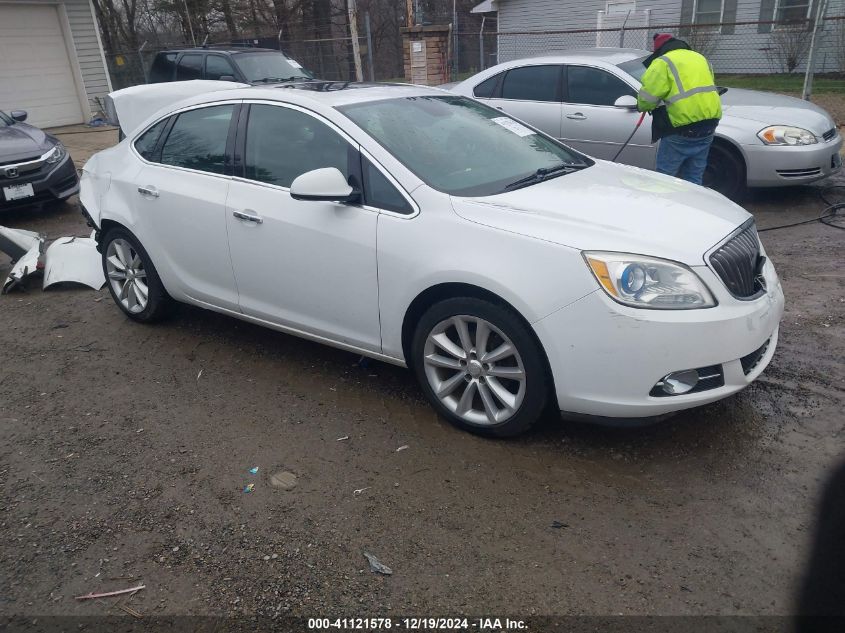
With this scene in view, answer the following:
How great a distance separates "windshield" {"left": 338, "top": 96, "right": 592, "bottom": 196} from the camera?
376 centimetres

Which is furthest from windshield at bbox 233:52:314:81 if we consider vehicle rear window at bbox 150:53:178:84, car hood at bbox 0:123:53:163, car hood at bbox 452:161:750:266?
car hood at bbox 452:161:750:266

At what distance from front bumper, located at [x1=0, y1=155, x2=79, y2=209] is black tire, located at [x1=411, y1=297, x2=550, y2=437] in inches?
271

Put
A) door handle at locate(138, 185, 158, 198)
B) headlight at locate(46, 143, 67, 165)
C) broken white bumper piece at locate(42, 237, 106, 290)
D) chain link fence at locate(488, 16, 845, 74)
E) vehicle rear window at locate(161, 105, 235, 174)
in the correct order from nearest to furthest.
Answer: vehicle rear window at locate(161, 105, 235, 174) → door handle at locate(138, 185, 158, 198) → broken white bumper piece at locate(42, 237, 106, 290) → headlight at locate(46, 143, 67, 165) → chain link fence at locate(488, 16, 845, 74)

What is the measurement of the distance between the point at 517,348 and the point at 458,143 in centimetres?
142

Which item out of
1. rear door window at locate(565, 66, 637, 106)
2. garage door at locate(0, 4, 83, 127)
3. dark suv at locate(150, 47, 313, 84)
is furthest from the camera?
garage door at locate(0, 4, 83, 127)

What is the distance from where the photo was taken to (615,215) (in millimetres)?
3402

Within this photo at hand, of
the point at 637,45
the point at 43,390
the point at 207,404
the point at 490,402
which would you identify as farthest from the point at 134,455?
the point at 637,45

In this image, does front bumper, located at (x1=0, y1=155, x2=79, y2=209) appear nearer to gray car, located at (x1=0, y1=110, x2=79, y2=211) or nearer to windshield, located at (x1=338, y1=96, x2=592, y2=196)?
gray car, located at (x1=0, y1=110, x2=79, y2=211)

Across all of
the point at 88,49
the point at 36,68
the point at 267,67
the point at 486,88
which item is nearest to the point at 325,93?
the point at 486,88

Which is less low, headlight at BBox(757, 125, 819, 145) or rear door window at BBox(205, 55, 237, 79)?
rear door window at BBox(205, 55, 237, 79)

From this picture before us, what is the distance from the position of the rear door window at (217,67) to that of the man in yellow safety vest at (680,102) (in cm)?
696

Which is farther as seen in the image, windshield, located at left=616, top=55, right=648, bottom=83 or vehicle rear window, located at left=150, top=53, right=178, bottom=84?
vehicle rear window, located at left=150, top=53, right=178, bottom=84

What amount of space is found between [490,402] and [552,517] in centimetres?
69

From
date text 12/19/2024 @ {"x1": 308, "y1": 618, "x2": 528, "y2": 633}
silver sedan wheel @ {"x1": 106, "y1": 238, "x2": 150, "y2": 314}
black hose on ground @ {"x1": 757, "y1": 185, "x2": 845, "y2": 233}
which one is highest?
silver sedan wheel @ {"x1": 106, "y1": 238, "x2": 150, "y2": 314}
